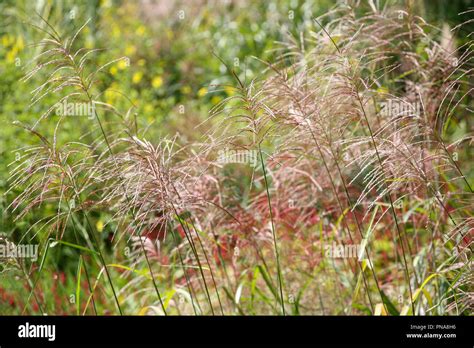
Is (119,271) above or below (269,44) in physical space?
below

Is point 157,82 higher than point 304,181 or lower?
higher

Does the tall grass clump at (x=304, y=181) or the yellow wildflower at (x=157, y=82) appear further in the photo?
the yellow wildflower at (x=157, y=82)

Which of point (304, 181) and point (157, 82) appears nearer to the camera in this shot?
point (304, 181)

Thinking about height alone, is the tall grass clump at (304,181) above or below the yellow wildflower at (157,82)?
below

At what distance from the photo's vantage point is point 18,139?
20.4ft

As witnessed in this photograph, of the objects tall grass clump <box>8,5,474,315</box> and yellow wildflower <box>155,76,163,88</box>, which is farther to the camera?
yellow wildflower <box>155,76,163,88</box>

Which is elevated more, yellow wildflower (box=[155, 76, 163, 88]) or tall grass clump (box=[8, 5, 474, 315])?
yellow wildflower (box=[155, 76, 163, 88])

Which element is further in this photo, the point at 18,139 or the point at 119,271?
the point at 18,139

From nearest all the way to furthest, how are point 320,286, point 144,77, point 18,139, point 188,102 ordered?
1. point 320,286
2. point 18,139
3. point 188,102
4. point 144,77
